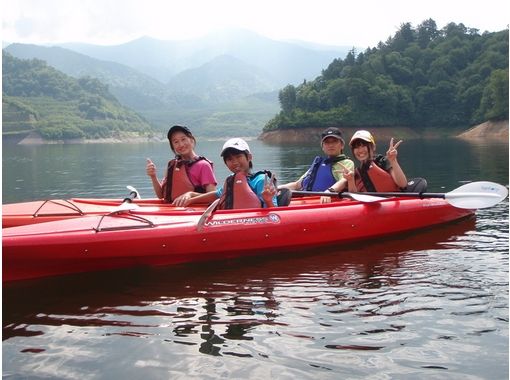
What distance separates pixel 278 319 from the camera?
4.80 meters

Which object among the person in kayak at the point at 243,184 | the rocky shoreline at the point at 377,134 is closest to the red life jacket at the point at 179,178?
the person in kayak at the point at 243,184

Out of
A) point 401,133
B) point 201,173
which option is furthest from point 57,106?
point 201,173

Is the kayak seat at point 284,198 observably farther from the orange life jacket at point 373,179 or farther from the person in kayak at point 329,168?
the orange life jacket at point 373,179

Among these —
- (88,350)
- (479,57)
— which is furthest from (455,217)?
(479,57)

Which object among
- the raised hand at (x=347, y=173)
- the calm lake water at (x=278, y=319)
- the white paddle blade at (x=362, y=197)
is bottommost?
the calm lake water at (x=278, y=319)

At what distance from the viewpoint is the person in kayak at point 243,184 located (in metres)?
6.61

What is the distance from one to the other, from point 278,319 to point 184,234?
6.66 feet

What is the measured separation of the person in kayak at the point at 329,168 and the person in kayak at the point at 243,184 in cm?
138

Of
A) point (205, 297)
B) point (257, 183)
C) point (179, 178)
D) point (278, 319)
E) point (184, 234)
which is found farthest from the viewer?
point (179, 178)

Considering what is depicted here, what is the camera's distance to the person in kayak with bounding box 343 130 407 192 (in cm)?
811

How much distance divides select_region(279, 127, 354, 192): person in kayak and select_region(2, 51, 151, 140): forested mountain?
331ft

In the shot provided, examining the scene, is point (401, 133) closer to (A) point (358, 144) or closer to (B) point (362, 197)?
(A) point (358, 144)

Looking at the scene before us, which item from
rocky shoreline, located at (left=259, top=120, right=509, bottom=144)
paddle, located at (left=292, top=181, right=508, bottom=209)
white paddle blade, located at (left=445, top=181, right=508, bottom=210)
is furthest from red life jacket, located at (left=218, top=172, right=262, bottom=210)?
rocky shoreline, located at (left=259, top=120, right=509, bottom=144)

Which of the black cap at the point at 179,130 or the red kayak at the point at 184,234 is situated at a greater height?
the black cap at the point at 179,130
